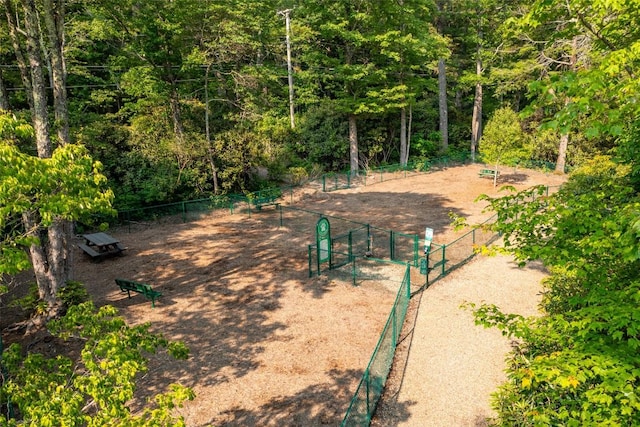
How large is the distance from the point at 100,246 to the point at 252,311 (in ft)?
28.8

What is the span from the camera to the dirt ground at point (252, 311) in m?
9.17

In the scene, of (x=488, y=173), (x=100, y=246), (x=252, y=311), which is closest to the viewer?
(x=252, y=311)

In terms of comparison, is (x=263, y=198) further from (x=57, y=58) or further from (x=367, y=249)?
(x=57, y=58)

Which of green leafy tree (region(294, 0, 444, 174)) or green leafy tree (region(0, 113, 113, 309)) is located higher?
green leafy tree (region(294, 0, 444, 174))

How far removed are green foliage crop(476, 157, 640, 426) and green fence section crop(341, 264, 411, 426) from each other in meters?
2.55

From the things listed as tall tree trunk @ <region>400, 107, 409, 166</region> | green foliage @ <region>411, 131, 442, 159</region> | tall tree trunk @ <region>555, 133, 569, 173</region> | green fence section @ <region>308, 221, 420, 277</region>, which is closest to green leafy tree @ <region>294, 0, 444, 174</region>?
tall tree trunk @ <region>400, 107, 409, 166</region>

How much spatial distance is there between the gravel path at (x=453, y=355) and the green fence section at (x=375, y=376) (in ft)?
0.78

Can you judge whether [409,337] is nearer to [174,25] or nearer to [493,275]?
[493,275]

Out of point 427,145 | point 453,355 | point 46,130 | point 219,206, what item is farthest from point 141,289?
point 427,145

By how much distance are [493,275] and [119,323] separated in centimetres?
1380

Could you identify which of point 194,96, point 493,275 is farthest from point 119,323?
point 194,96

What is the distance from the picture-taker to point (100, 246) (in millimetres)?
17438

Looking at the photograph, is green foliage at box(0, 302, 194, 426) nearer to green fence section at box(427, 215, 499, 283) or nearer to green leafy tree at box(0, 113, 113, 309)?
green leafy tree at box(0, 113, 113, 309)

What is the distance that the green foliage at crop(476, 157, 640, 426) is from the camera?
15.3 feet
